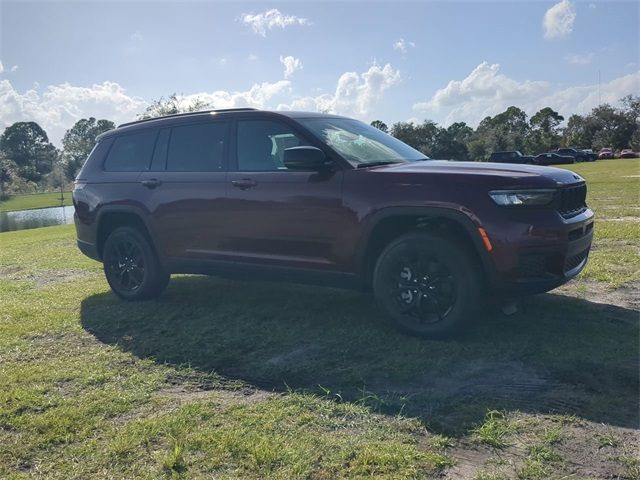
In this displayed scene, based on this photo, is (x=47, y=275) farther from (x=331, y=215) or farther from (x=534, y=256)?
(x=534, y=256)

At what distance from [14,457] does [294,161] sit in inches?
110

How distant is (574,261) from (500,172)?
3.10 ft

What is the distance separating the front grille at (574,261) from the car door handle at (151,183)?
396cm

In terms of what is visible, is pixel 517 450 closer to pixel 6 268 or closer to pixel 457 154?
pixel 6 268

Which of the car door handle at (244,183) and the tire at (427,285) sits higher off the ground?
the car door handle at (244,183)

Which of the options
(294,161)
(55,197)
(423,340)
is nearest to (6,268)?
(294,161)

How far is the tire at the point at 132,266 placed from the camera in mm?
5824

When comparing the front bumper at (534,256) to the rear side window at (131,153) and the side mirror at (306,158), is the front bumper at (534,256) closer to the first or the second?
the side mirror at (306,158)

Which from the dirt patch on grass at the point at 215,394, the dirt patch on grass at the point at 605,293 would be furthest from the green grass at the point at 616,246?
the dirt patch on grass at the point at 215,394

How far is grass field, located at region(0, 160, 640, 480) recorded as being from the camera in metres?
2.63

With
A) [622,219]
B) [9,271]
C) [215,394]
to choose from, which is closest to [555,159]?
[622,219]

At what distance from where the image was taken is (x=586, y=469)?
2461 millimetres

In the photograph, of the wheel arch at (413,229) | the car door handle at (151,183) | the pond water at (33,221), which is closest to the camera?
the wheel arch at (413,229)

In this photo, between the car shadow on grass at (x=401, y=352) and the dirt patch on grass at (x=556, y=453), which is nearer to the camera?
the dirt patch on grass at (x=556, y=453)
